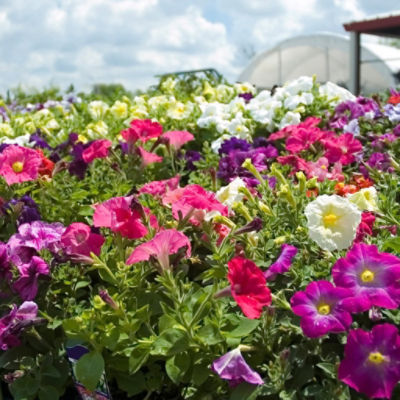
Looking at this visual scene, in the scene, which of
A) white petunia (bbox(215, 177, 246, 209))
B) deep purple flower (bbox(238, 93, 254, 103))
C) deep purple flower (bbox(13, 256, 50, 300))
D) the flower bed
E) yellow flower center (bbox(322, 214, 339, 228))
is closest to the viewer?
the flower bed

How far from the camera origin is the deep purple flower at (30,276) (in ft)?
7.08

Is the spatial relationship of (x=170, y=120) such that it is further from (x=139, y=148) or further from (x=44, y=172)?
(x=44, y=172)

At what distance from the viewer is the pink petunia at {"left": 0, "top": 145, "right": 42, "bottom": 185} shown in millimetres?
2814

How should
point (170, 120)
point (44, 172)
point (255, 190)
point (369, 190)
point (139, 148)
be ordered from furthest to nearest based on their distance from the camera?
point (170, 120), point (139, 148), point (44, 172), point (255, 190), point (369, 190)

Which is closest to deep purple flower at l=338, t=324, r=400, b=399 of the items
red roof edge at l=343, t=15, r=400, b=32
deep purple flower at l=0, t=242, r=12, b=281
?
deep purple flower at l=0, t=242, r=12, b=281

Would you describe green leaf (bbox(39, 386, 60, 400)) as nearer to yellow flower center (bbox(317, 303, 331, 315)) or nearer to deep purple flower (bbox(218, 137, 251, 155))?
yellow flower center (bbox(317, 303, 331, 315))

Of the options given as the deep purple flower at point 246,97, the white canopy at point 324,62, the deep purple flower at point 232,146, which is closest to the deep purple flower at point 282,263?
the deep purple flower at point 232,146

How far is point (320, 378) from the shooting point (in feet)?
5.74

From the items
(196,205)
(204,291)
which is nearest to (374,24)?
(196,205)

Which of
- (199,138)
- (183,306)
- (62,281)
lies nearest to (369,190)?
(183,306)

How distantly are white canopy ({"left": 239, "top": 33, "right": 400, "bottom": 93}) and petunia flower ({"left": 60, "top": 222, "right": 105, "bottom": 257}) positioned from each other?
19612 millimetres

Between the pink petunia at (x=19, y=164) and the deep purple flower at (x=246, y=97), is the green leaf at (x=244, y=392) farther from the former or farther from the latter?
the deep purple flower at (x=246, y=97)

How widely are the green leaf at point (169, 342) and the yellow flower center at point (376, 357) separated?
19.6 inches

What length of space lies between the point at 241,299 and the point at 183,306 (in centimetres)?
18
